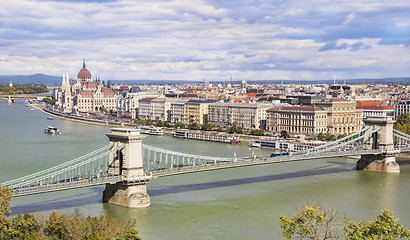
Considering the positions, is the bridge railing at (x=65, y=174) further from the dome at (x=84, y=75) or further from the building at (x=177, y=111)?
the dome at (x=84, y=75)

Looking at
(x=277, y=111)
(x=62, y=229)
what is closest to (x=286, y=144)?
(x=277, y=111)

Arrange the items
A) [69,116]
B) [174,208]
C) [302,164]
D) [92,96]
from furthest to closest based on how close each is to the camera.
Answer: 1. [92,96]
2. [69,116]
3. [302,164]
4. [174,208]

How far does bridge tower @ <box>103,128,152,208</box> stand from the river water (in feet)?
1.32

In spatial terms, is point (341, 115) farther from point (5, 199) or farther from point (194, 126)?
point (5, 199)

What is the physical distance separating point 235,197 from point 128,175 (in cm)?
480

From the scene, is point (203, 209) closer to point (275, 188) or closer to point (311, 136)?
point (275, 188)

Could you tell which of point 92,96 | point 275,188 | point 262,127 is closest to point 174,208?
point 275,188

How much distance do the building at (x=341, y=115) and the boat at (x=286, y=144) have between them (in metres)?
9.96

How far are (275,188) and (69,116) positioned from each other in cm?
5946

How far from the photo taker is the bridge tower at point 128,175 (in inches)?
861

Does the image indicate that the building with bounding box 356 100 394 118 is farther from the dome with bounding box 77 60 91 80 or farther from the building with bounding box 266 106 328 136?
the dome with bounding box 77 60 91 80

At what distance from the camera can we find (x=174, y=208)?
2183cm

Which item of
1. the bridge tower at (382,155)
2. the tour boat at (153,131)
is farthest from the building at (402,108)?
the bridge tower at (382,155)

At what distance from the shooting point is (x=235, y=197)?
79.4 ft
